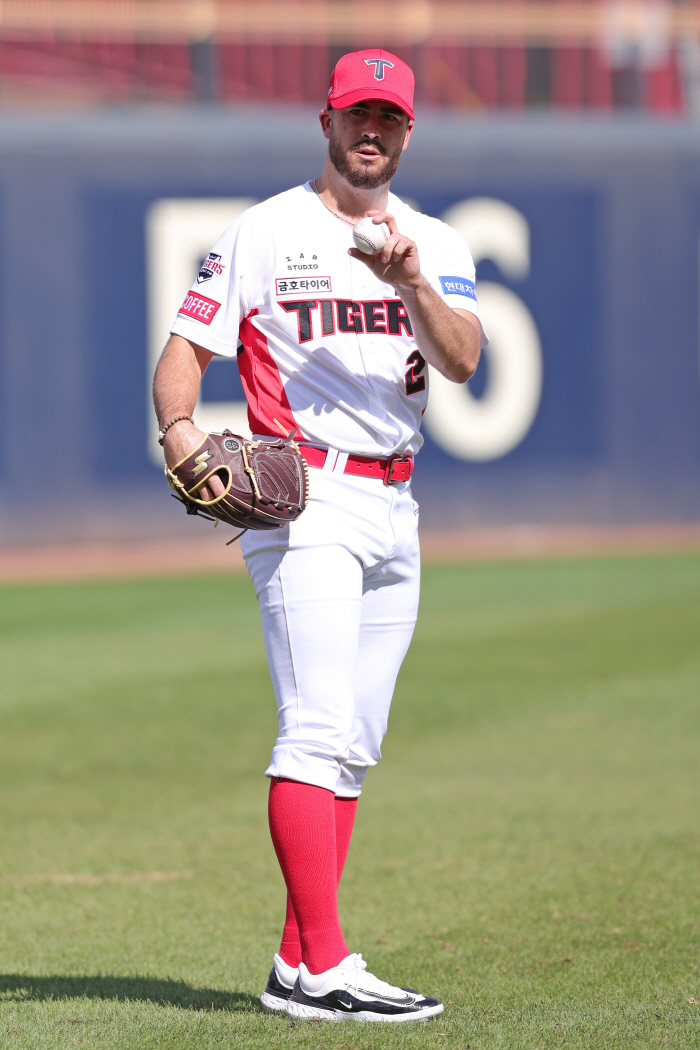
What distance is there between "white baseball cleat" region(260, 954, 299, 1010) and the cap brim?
203 centimetres

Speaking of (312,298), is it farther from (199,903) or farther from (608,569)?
(608,569)

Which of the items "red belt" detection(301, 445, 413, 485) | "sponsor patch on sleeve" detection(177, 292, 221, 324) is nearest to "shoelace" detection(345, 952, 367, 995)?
"red belt" detection(301, 445, 413, 485)

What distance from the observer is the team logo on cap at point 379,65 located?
10.8 ft

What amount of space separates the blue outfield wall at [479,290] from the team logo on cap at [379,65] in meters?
11.0

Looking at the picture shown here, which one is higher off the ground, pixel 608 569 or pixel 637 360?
pixel 637 360

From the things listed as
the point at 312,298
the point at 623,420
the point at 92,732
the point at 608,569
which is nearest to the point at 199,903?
the point at 312,298

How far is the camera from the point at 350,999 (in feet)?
10.3

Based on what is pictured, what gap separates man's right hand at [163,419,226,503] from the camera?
3.09 meters

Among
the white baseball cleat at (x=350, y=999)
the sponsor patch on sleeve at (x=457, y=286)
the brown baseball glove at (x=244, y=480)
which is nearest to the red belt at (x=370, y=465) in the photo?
the brown baseball glove at (x=244, y=480)

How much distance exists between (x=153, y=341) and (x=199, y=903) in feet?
35.8

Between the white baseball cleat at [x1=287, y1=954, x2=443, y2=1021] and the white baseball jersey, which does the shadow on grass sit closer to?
the white baseball cleat at [x1=287, y1=954, x2=443, y2=1021]

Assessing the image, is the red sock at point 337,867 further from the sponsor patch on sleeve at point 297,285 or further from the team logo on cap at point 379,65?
the team logo on cap at point 379,65

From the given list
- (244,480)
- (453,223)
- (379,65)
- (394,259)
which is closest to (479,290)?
(453,223)

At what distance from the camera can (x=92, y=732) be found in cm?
722
